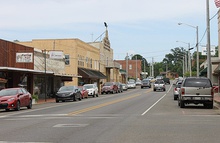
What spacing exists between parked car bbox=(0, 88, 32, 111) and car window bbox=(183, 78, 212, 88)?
34.4 feet

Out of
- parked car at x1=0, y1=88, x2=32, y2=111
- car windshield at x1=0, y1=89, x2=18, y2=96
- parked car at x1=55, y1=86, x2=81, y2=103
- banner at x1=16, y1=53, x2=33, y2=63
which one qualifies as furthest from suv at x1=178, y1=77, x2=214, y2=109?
banner at x1=16, y1=53, x2=33, y2=63

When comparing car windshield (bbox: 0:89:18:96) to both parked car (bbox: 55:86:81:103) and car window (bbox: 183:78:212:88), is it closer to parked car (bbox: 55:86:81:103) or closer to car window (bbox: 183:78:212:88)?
parked car (bbox: 55:86:81:103)

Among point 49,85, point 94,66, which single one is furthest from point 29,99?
point 94,66

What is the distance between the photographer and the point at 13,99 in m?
24.7

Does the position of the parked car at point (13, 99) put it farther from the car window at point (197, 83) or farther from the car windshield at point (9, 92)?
the car window at point (197, 83)

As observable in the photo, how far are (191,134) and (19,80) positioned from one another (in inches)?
1108

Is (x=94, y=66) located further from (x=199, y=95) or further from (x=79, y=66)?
(x=199, y=95)

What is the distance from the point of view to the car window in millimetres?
23703

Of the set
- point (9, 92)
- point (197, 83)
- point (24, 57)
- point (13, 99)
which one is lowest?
point (13, 99)

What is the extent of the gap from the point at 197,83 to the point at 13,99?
11346mm

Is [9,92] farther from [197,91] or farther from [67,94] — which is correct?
[197,91]

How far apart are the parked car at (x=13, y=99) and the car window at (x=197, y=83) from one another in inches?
413

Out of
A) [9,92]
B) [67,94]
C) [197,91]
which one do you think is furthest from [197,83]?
[67,94]

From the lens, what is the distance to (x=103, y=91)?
5869cm
